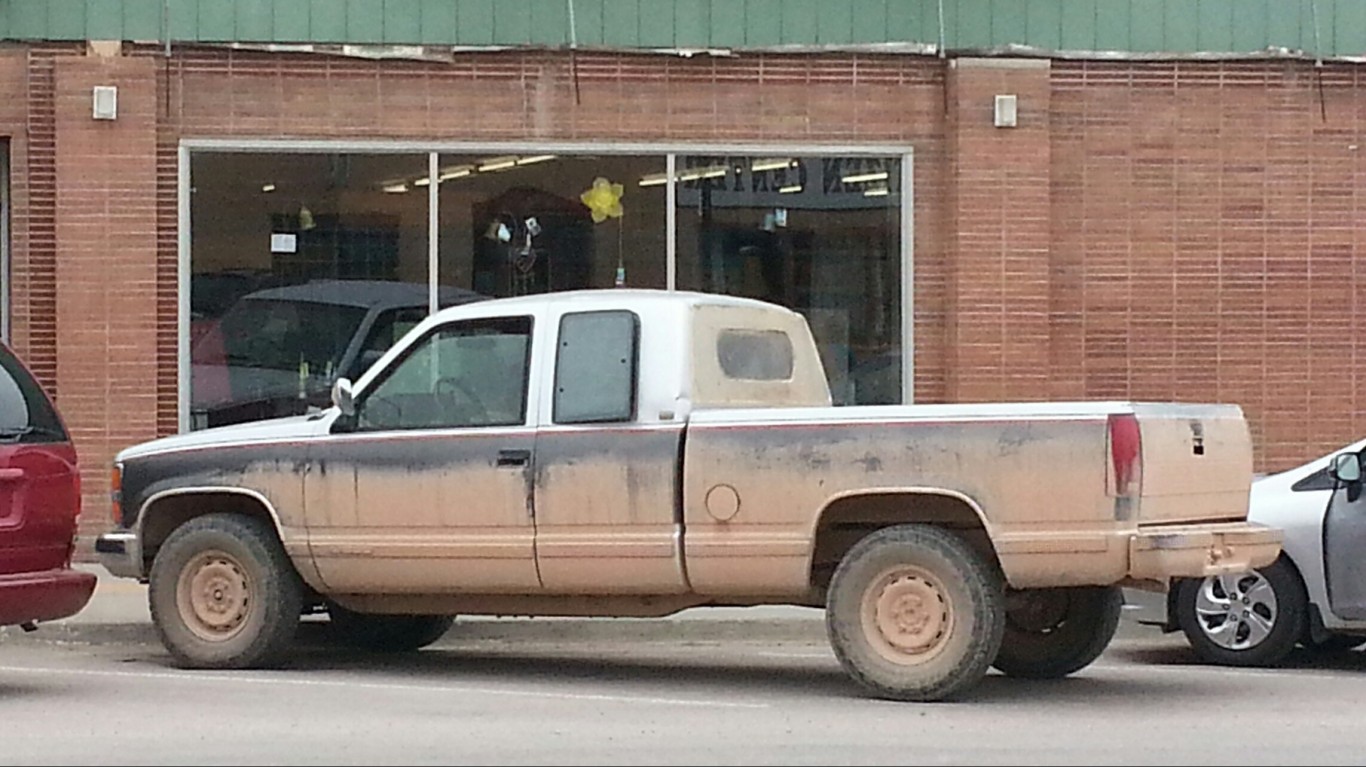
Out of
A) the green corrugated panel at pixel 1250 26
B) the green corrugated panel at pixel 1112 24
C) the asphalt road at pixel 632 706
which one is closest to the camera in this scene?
the asphalt road at pixel 632 706

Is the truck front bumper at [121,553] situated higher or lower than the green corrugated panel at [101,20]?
lower

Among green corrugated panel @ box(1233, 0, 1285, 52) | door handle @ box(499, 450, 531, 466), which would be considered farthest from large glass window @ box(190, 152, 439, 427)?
green corrugated panel @ box(1233, 0, 1285, 52)

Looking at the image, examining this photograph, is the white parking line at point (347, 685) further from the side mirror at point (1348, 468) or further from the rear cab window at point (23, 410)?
the side mirror at point (1348, 468)

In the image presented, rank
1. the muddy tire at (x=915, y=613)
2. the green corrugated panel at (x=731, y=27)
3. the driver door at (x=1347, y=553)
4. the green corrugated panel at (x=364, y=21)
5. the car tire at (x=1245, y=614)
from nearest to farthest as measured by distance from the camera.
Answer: the muddy tire at (x=915, y=613), the driver door at (x=1347, y=553), the car tire at (x=1245, y=614), the green corrugated panel at (x=364, y=21), the green corrugated panel at (x=731, y=27)

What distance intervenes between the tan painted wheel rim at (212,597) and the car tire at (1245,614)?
5.17m

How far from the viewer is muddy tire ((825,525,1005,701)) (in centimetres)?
1055

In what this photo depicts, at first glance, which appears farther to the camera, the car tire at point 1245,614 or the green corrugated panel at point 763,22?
the green corrugated panel at point 763,22

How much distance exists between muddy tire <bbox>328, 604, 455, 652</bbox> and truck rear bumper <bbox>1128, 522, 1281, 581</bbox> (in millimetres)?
→ 4417

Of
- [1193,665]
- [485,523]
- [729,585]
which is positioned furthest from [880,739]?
[1193,665]

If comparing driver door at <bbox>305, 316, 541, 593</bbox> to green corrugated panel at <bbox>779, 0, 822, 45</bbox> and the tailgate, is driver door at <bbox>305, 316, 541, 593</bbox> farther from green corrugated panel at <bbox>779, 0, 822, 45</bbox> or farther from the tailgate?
green corrugated panel at <bbox>779, 0, 822, 45</bbox>

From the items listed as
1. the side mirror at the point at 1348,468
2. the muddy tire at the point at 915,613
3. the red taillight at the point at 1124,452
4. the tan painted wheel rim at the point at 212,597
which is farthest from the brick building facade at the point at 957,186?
the red taillight at the point at 1124,452

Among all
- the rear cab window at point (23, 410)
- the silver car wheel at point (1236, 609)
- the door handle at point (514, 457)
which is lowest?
the silver car wheel at point (1236, 609)

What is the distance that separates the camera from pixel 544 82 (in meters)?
16.8

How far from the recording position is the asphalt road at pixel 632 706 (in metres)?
9.16
